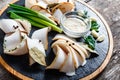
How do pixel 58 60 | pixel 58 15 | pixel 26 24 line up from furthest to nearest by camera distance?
pixel 58 15 → pixel 26 24 → pixel 58 60

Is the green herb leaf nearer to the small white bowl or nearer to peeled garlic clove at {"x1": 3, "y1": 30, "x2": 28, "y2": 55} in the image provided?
the small white bowl

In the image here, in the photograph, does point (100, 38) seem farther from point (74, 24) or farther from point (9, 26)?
point (9, 26)

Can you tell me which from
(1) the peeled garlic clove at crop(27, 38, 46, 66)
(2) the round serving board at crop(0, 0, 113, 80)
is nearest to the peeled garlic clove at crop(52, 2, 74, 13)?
(2) the round serving board at crop(0, 0, 113, 80)

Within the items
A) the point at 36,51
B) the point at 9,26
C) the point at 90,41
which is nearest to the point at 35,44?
the point at 36,51

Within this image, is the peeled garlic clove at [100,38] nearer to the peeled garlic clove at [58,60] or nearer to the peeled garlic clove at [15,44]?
the peeled garlic clove at [58,60]

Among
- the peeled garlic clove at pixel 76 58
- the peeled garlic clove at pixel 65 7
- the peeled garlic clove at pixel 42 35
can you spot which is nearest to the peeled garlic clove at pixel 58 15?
the peeled garlic clove at pixel 65 7

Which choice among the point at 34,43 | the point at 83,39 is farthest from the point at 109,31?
the point at 34,43

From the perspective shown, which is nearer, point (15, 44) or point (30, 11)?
point (15, 44)
